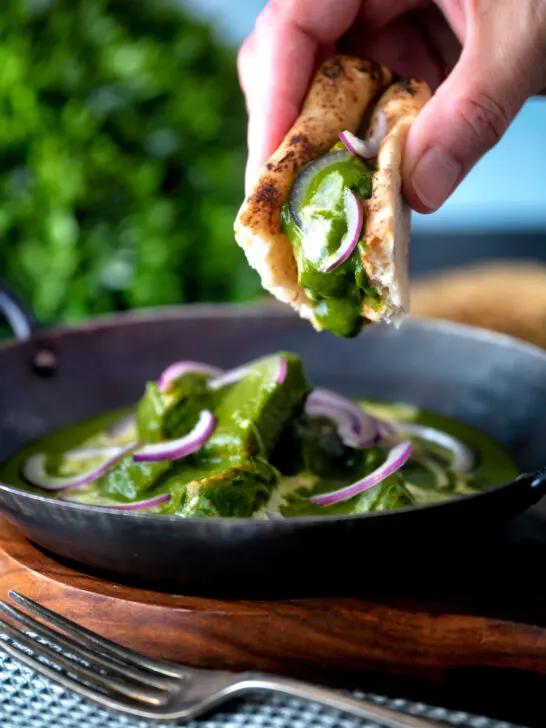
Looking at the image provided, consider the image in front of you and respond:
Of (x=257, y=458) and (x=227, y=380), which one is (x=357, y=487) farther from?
(x=227, y=380)

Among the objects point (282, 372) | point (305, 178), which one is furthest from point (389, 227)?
point (282, 372)

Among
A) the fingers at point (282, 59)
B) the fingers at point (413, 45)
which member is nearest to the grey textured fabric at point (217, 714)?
the fingers at point (282, 59)

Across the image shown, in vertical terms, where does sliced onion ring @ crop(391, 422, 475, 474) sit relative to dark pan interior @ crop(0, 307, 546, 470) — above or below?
below

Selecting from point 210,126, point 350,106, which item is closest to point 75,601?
point 350,106

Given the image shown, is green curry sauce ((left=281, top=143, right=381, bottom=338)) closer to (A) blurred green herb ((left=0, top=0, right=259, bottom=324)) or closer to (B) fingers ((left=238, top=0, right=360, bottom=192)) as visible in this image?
(B) fingers ((left=238, top=0, right=360, bottom=192))

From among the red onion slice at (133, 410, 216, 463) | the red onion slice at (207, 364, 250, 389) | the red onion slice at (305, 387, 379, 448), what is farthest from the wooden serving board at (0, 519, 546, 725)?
the red onion slice at (207, 364, 250, 389)
